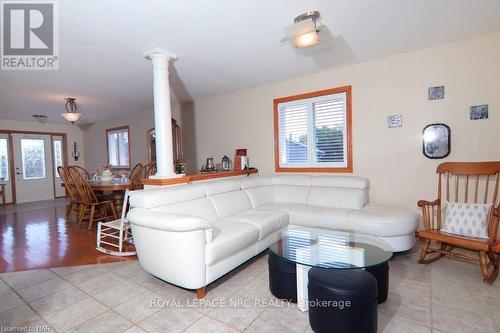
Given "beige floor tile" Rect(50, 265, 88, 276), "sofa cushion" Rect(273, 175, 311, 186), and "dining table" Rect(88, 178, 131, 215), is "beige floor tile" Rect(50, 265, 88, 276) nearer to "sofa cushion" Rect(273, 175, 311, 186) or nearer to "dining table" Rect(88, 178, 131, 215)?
"dining table" Rect(88, 178, 131, 215)

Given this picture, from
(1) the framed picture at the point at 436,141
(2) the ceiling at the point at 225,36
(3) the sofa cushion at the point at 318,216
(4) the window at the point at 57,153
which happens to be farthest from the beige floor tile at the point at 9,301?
(4) the window at the point at 57,153

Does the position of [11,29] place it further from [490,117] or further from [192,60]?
[490,117]

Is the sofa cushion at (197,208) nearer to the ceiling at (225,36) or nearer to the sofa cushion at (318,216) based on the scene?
the sofa cushion at (318,216)

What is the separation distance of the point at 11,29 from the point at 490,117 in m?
4.74

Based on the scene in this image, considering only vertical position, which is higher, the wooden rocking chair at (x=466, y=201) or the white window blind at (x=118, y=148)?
the white window blind at (x=118, y=148)

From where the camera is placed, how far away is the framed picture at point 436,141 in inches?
119

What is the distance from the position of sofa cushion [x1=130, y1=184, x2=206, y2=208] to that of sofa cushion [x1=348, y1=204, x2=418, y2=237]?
69.2 inches

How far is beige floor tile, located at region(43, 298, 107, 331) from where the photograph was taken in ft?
5.91

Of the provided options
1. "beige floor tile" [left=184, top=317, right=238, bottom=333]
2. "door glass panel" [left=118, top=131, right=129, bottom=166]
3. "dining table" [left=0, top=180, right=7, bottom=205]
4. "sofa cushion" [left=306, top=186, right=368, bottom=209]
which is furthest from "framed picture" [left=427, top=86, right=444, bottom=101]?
"dining table" [left=0, top=180, right=7, bottom=205]

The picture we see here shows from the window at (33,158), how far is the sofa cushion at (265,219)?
7.33 m

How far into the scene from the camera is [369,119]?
3.52 metres

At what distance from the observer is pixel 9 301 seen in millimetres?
2109

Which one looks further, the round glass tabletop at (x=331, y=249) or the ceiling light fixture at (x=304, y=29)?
the ceiling light fixture at (x=304, y=29)

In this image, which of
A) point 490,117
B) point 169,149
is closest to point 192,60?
point 169,149
